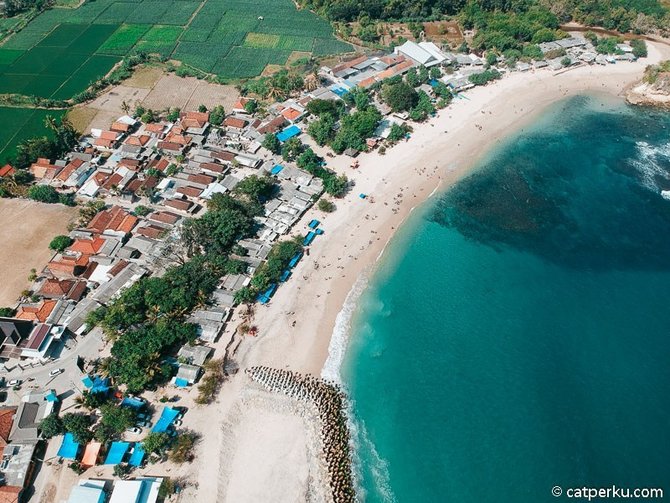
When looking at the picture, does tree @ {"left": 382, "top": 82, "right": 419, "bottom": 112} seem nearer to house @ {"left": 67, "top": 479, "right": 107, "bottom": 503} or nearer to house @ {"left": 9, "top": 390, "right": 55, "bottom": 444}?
house @ {"left": 9, "top": 390, "right": 55, "bottom": 444}

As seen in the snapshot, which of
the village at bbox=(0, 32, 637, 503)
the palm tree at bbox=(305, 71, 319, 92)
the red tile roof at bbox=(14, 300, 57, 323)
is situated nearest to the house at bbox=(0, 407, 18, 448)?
the village at bbox=(0, 32, 637, 503)

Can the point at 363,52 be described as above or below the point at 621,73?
above

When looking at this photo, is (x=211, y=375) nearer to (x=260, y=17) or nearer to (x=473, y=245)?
(x=473, y=245)

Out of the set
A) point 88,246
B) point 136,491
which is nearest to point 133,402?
point 136,491

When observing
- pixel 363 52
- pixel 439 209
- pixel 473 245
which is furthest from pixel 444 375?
pixel 363 52

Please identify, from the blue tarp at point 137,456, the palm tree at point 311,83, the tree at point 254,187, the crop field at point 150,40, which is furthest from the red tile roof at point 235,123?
the blue tarp at point 137,456

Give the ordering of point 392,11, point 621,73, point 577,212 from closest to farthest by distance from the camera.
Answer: point 577,212 → point 621,73 → point 392,11
